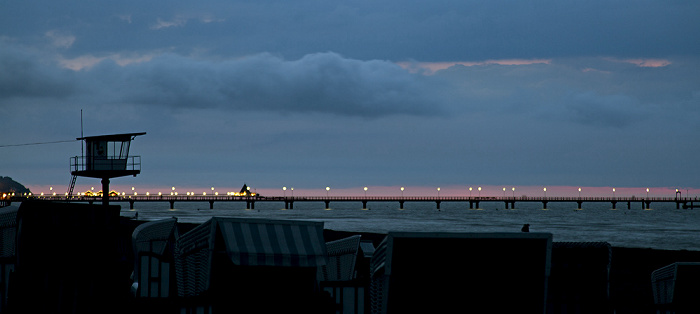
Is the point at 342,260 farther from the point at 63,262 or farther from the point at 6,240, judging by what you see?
the point at 63,262

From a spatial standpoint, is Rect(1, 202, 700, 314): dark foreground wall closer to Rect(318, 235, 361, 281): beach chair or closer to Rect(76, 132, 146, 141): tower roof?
Rect(318, 235, 361, 281): beach chair

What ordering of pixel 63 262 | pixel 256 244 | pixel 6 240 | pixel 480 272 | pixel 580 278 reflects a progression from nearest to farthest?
pixel 480 272, pixel 63 262, pixel 256 244, pixel 580 278, pixel 6 240

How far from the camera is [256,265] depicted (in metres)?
7.32

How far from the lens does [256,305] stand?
7.42m

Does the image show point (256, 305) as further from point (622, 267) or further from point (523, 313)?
point (622, 267)

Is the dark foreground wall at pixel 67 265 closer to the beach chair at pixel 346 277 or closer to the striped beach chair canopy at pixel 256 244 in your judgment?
the striped beach chair canopy at pixel 256 244

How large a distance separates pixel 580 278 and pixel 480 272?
219 centimetres

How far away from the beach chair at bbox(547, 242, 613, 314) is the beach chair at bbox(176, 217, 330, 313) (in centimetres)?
268

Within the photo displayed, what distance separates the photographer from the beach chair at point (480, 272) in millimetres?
6285

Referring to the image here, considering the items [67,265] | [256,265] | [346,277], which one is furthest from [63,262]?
[346,277]

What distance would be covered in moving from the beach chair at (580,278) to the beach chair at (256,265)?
105 inches

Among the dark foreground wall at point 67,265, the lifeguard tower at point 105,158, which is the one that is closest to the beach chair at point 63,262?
the dark foreground wall at point 67,265

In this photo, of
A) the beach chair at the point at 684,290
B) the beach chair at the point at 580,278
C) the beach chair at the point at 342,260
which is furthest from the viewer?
the beach chair at the point at 342,260

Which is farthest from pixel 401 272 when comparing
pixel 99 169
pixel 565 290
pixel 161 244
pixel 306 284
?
pixel 99 169
